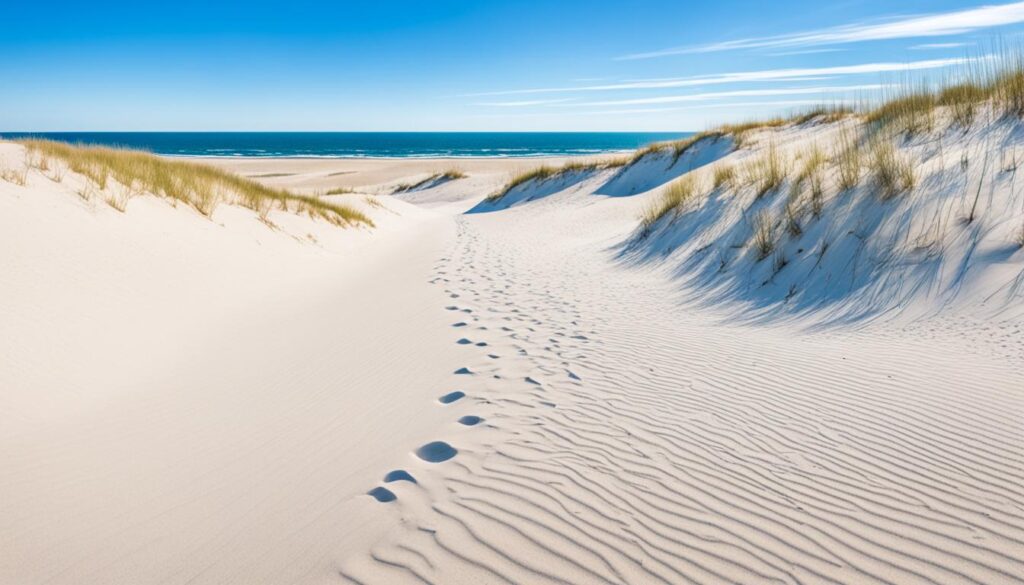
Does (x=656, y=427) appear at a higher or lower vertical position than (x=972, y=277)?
lower

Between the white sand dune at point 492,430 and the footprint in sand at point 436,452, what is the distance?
2 cm

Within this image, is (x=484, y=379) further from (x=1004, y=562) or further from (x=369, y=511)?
Answer: (x=1004, y=562)

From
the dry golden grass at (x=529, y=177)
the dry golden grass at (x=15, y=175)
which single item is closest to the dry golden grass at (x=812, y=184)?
the dry golden grass at (x=15, y=175)

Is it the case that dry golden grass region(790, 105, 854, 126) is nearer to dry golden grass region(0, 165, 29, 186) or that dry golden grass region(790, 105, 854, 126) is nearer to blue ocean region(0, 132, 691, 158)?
blue ocean region(0, 132, 691, 158)

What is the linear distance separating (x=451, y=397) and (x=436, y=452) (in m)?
0.81

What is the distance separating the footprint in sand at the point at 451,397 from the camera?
3.50 meters

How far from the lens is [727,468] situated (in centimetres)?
252

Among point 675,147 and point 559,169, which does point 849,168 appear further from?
point 559,169

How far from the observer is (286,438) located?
10.0ft

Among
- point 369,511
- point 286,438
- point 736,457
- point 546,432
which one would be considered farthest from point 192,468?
point 736,457

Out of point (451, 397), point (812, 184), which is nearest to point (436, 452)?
point (451, 397)

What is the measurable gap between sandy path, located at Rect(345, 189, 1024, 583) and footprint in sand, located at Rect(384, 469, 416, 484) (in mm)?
73

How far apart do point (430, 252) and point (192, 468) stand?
8.69 m

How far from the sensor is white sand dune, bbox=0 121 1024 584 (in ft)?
6.54
